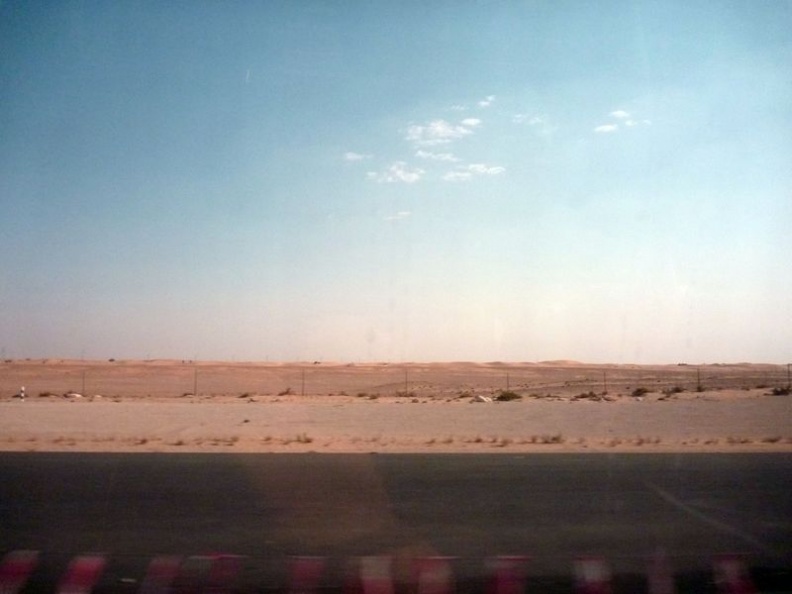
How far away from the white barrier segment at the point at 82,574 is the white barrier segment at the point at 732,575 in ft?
21.0

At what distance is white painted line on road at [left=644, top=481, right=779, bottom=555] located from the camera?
9.36 meters

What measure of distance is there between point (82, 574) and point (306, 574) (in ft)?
7.84

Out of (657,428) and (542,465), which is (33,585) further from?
(657,428)

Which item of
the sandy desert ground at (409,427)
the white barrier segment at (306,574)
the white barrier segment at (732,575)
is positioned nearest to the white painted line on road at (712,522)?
the white barrier segment at (732,575)

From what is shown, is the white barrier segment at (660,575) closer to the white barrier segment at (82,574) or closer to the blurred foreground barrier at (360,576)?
the blurred foreground barrier at (360,576)

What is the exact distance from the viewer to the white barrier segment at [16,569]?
757 centimetres

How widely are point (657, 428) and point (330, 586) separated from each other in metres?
24.1

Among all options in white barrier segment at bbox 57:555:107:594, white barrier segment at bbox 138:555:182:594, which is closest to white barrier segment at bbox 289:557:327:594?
white barrier segment at bbox 138:555:182:594

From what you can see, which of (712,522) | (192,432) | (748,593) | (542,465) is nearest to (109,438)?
(192,432)

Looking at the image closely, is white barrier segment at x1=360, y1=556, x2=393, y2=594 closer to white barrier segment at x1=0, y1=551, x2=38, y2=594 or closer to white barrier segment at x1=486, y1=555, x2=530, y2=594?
white barrier segment at x1=486, y1=555, x2=530, y2=594

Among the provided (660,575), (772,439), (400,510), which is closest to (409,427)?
(772,439)

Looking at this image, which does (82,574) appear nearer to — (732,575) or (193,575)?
(193,575)

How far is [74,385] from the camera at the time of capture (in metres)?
67.5

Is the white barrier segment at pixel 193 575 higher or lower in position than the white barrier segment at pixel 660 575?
higher
